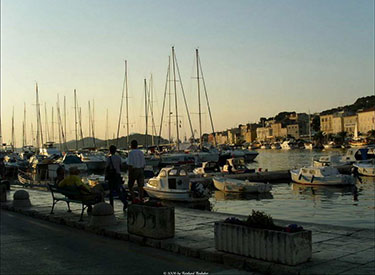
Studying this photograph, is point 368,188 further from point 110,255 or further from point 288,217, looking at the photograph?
point 110,255

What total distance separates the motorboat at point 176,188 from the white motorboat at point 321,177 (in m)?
15.5

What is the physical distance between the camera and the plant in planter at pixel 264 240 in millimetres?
7535

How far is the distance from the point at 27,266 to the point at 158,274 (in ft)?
8.42

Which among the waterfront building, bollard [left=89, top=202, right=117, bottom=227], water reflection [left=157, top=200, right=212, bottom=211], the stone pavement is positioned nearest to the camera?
the stone pavement

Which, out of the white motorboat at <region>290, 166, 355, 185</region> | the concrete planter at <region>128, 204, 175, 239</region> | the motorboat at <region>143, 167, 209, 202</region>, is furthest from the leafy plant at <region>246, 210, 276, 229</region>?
the white motorboat at <region>290, 166, 355, 185</region>

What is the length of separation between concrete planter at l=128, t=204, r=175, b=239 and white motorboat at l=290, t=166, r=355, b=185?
116 feet

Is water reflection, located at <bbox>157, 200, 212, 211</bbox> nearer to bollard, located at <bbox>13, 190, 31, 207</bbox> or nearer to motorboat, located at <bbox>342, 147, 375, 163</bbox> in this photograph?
bollard, located at <bbox>13, 190, 31, 207</bbox>

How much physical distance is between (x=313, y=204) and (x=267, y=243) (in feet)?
87.6

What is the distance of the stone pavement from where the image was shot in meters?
7.51

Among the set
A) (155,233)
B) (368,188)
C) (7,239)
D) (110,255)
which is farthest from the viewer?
(368,188)

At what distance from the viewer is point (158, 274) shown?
25.7 ft

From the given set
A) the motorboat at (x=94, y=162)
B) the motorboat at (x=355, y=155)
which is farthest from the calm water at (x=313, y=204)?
the motorboat at (x=94, y=162)

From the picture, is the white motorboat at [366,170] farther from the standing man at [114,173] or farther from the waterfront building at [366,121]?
the waterfront building at [366,121]

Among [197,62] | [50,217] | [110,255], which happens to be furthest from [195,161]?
[110,255]
